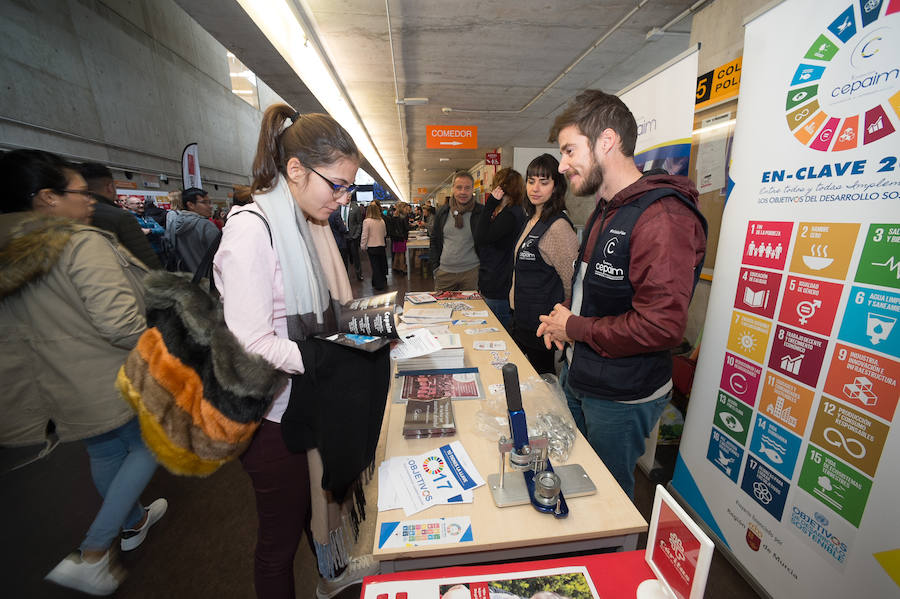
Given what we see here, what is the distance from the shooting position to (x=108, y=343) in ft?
4.82

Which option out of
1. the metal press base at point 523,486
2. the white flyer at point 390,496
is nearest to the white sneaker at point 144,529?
the white flyer at point 390,496

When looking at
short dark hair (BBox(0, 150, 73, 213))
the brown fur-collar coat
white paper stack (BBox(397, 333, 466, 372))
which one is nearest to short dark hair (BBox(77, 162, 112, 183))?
short dark hair (BBox(0, 150, 73, 213))

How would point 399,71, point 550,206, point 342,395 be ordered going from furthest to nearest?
point 399,71
point 550,206
point 342,395

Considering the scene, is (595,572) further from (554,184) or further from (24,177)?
(24,177)

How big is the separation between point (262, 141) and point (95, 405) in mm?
1364

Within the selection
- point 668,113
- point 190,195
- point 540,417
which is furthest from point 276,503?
point 190,195

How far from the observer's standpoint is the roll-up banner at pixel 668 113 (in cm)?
194

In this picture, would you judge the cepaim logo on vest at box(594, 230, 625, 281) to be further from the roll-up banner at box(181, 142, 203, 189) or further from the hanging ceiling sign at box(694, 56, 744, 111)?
the roll-up banner at box(181, 142, 203, 189)

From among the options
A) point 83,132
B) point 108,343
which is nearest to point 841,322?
point 108,343

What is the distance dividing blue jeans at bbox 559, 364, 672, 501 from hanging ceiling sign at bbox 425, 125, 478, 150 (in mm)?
5480

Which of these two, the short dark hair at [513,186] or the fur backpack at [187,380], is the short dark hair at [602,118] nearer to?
the fur backpack at [187,380]

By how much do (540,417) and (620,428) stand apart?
0.99 ft

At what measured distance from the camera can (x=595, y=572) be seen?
2.28ft

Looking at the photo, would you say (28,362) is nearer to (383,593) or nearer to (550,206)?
(383,593)
